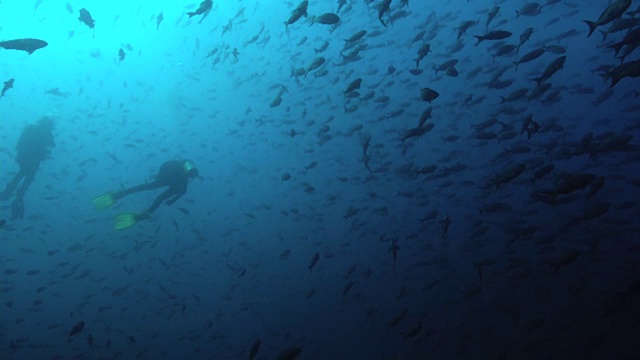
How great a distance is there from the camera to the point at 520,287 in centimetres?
1973

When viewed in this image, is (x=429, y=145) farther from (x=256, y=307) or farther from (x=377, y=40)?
(x=256, y=307)

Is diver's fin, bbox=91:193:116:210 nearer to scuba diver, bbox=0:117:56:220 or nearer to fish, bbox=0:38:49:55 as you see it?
scuba diver, bbox=0:117:56:220

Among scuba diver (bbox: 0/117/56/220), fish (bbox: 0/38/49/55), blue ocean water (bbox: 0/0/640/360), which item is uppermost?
fish (bbox: 0/38/49/55)

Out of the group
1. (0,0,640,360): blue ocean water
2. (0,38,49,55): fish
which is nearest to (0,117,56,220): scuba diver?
(0,0,640,360): blue ocean water

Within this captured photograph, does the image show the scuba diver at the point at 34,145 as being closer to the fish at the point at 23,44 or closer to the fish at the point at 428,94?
the fish at the point at 23,44

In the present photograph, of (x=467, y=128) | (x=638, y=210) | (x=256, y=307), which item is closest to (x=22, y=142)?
(x=256, y=307)

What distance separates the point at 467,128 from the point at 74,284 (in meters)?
30.8

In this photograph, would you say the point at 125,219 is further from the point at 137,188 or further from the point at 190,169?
the point at 190,169

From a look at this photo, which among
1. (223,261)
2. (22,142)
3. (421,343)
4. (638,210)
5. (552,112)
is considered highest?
(22,142)

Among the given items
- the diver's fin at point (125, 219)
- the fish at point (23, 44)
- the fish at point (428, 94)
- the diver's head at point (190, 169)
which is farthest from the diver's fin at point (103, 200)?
the fish at point (428, 94)

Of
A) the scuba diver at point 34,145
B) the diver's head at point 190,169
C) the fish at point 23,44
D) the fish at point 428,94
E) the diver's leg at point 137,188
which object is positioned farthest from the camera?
the scuba diver at point 34,145

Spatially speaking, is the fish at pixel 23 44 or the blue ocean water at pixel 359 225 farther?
the blue ocean water at pixel 359 225

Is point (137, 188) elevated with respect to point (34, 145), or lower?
lower

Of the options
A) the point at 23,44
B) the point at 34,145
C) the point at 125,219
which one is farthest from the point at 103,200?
the point at 23,44
